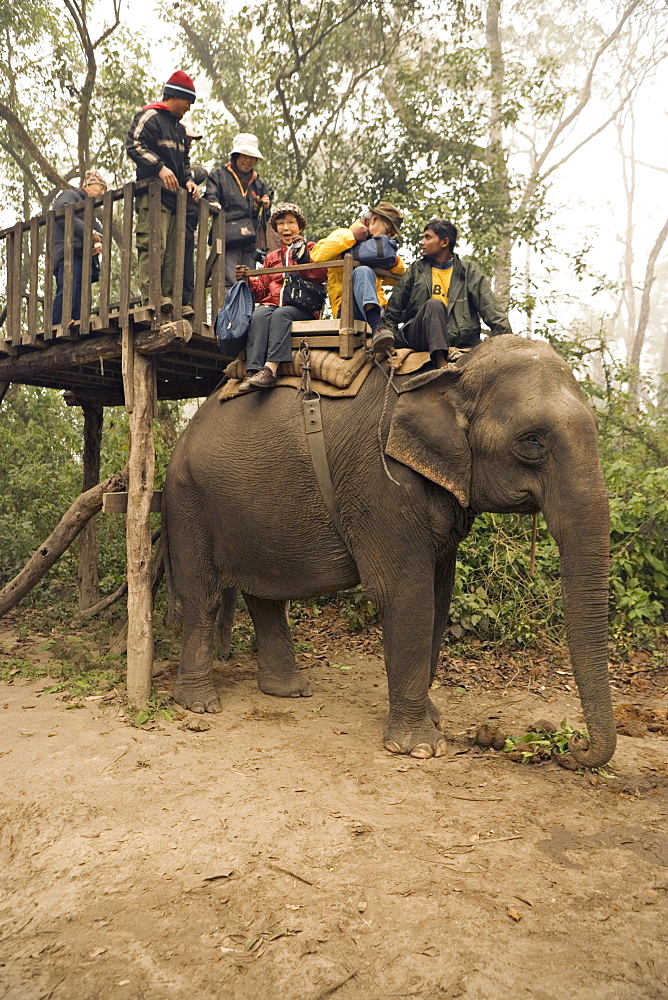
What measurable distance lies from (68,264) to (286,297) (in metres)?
1.79

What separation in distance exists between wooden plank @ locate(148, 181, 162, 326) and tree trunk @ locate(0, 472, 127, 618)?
4.90 ft

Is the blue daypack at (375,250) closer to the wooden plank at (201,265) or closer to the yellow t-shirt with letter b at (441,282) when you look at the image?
the yellow t-shirt with letter b at (441,282)

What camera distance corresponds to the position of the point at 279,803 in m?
4.43

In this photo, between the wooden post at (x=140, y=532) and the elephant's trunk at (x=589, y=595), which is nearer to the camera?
the elephant's trunk at (x=589, y=595)

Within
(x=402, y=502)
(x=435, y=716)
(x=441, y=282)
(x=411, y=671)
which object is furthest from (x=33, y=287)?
(x=435, y=716)

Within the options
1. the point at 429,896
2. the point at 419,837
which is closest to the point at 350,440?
the point at 419,837

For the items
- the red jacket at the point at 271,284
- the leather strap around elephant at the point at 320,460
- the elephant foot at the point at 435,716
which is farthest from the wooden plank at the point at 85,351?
the elephant foot at the point at 435,716

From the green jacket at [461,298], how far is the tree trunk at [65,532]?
2.74 m

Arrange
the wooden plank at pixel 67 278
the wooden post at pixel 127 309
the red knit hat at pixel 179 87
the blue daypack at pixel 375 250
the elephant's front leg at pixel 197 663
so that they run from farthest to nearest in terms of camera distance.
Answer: the red knit hat at pixel 179 87, the wooden plank at pixel 67 278, the elephant's front leg at pixel 197 663, the wooden post at pixel 127 309, the blue daypack at pixel 375 250

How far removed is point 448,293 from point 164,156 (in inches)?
105

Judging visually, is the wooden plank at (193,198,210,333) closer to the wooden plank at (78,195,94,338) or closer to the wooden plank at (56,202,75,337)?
the wooden plank at (78,195,94,338)

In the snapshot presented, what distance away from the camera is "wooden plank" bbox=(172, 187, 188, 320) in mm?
6000

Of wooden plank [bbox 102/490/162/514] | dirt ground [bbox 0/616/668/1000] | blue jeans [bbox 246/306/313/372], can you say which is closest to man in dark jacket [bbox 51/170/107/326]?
wooden plank [bbox 102/490/162/514]

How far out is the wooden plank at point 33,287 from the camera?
664 cm
